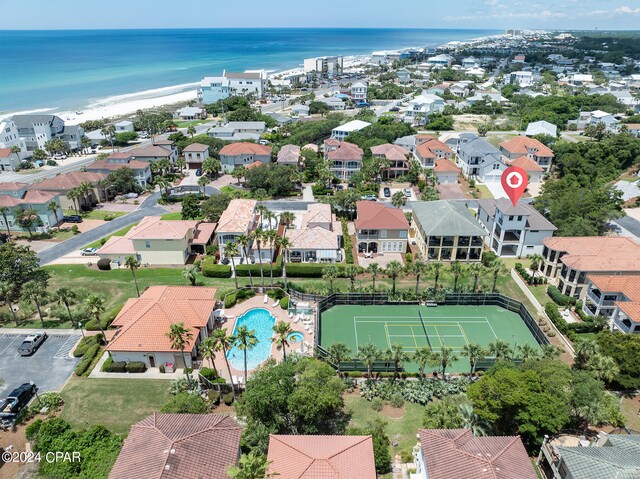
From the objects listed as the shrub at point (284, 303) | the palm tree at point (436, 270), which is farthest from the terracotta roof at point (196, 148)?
the palm tree at point (436, 270)

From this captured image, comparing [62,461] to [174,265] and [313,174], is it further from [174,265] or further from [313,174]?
[313,174]

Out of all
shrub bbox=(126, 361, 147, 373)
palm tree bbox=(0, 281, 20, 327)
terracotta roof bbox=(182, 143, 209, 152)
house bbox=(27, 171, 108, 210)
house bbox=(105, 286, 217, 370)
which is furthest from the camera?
terracotta roof bbox=(182, 143, 209, 152)

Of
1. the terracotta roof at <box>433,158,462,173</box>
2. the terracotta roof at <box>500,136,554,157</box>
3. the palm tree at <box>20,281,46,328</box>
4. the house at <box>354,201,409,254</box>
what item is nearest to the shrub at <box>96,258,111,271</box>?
the palm tree at <box>20,281,46,328</box>

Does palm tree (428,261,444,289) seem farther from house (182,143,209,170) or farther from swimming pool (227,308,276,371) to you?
house (182,143,209,170)

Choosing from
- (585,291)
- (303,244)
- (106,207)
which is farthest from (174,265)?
(585,291)

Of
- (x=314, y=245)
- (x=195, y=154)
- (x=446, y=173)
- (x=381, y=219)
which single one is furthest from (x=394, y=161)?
(x=195, y=154)
